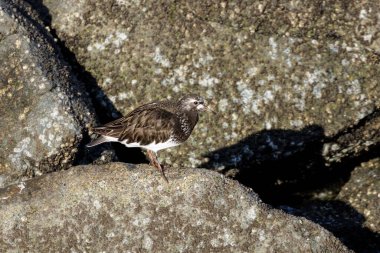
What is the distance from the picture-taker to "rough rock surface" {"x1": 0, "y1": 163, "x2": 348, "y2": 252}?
808 centimetres

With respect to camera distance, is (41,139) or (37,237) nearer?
(37,237)

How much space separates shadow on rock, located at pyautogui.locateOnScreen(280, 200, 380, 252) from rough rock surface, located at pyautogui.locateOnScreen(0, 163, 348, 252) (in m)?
2.07

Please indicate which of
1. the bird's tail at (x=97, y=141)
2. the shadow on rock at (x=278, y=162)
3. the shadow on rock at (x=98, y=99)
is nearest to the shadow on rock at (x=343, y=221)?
the shadow on rock at (x=278, y=162)

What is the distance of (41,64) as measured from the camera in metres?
9.55

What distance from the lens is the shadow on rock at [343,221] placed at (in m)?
10.2

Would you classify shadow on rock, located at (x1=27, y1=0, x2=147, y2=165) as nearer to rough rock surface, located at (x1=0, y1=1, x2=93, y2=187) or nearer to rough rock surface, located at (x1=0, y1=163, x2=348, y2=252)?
rough rock surface, located at (x1=0, y1=1, x2=93, y2=187)

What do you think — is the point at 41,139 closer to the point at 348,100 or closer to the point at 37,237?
the point at 37,237

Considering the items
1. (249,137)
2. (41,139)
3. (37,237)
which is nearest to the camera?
(37,237)

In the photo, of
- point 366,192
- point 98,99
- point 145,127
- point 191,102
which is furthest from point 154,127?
point 366,192

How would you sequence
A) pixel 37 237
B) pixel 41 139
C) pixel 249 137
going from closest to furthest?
pixel 37 237 < pixel 41 139 < pixel 249 137

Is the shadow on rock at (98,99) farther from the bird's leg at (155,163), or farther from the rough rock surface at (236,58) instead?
the bird's leg at (155,163)

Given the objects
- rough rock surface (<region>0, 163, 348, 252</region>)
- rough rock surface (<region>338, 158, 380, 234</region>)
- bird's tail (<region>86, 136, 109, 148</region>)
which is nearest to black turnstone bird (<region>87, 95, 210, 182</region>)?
bird's tail (<region>86, 136, 109, 148</region>)

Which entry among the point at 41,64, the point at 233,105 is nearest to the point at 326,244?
the point at 233,105

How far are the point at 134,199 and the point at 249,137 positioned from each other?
2.72 meters
